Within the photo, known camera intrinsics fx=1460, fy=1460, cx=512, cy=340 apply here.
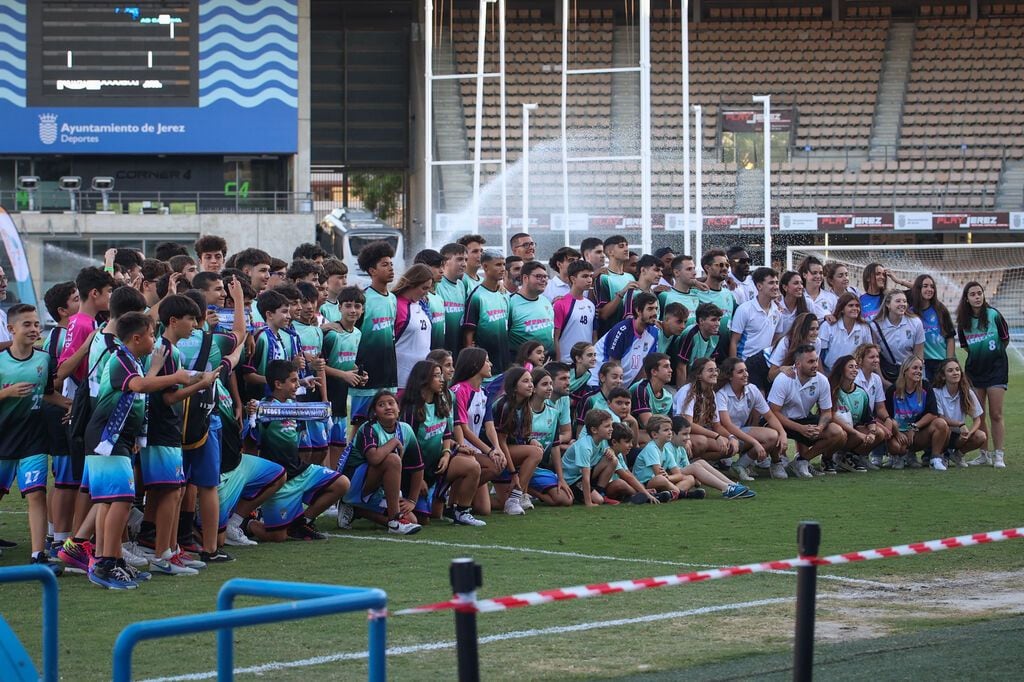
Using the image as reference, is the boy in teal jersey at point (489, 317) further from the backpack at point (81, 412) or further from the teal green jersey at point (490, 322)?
the backpack at point (81, 412)

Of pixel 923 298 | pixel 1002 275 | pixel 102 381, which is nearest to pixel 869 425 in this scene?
pixel 923 298

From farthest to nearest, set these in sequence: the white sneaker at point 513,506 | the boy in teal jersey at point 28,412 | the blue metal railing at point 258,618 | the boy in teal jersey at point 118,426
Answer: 1. the white sneaker at point 513,506
2. the boy in teal jersey at point 28,412
3. the boy in teal jersey at point 118,426
4. the blue metal railing at point 258,618

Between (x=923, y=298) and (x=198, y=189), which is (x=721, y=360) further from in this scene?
(x=198, y=189)

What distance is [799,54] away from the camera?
4103 centimetres

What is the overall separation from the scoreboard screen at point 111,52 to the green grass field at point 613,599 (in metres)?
28.1

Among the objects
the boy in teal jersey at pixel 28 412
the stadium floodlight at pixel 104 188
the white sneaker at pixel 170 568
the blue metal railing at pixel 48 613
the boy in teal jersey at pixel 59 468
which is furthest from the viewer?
the stadium floodlight at pixel 104 188

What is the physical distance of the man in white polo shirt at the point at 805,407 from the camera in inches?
506

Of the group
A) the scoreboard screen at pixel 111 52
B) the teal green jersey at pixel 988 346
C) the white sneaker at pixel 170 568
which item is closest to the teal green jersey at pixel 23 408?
the white sneaker at pixel 170 568

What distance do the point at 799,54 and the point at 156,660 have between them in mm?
37453

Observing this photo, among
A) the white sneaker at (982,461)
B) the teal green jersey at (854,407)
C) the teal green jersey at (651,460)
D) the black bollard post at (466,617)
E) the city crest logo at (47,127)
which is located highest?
the city crest logo at (47,127)

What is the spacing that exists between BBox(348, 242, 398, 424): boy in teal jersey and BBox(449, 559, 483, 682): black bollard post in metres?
6.71

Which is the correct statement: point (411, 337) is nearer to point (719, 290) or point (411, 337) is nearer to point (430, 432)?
point (430, 432)

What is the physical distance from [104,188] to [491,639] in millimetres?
33402

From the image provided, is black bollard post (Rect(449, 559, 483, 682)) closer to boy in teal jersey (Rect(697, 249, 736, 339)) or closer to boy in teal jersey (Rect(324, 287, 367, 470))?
boy in teal jersey (Rect(324, 287, 367, 470))
